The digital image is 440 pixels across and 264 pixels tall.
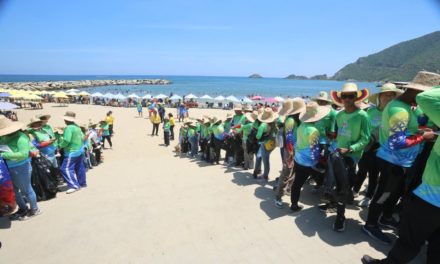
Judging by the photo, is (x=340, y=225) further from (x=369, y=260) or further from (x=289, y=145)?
(x=289, y=145)

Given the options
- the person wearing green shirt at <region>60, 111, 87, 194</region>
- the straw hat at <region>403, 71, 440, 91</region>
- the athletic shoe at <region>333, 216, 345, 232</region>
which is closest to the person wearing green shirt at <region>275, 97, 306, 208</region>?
the athletic shoe at <region>333, 216, 345, 232</region>

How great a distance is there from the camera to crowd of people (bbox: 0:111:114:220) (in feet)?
13.2

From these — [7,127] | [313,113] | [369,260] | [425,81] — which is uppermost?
[425,81]

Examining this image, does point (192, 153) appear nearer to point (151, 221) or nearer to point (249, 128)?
point (249, 128)

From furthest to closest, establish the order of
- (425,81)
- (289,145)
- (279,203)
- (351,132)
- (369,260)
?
(289,145)
(279,203)
(351,132)
(425,81)
(369,260)

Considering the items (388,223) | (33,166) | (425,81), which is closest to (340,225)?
(388,223)

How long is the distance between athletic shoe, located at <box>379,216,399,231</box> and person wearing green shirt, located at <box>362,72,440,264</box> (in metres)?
1.12

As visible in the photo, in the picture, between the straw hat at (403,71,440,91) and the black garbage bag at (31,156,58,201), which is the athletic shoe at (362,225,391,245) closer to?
the straw hat at (403,71,440,91)

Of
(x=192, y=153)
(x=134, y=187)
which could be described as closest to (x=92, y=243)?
(x=134, y=187)

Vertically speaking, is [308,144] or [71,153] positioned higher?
[308,144]

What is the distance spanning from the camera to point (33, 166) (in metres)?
5.09

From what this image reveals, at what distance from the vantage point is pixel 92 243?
3.53 m

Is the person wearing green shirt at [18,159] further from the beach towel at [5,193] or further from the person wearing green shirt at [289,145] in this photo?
the person wearing green shirt at [289,145]

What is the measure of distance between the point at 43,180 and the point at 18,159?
124 centimetres
